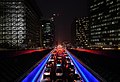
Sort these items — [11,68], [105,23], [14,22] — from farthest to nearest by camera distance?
[105,23] → [14,22] → [11,68]

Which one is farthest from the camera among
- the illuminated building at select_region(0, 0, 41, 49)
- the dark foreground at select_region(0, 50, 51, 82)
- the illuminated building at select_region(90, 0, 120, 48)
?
the illuminated building at select_region(0, 0, 41, 49)

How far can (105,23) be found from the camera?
158 meters

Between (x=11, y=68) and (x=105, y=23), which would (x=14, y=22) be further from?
(x=11, y=68)

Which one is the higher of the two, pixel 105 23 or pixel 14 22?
pixel 14 22

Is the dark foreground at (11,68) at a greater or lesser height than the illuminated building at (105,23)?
lesser

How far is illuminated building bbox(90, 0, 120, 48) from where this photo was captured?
478 feet

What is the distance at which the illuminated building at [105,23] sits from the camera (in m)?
146

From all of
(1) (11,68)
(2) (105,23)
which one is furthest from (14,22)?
(1) (11,68)

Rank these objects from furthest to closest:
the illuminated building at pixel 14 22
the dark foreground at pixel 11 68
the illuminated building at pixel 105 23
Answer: the illuminated building at pixel 14 22 < the illuminated building at pixel 105 23 < the dark foreground at pixel 11 68

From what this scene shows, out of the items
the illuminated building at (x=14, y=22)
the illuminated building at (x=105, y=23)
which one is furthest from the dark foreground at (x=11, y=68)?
the illuminated building at (x=14, y=22)

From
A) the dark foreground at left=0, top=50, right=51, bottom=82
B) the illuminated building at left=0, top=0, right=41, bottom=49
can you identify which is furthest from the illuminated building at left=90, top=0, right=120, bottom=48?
the dark foreground at left=0, top=50, right=51, bottom=82

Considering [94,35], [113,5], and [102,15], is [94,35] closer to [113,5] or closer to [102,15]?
[102,15]

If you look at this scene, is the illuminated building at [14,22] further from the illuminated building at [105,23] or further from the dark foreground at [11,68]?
the dark foreground at [11,68]

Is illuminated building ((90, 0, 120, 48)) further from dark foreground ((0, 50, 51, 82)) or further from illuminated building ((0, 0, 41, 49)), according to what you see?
dark foreground ((0, 50, 51, 82))
